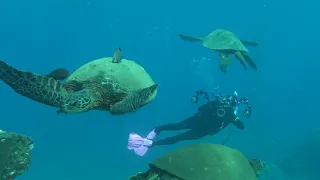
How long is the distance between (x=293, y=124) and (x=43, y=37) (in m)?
68.8

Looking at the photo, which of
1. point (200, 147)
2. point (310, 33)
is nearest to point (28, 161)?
point (200, 147)

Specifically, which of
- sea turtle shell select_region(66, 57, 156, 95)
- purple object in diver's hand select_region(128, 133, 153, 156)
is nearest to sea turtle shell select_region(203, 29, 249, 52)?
purple object in diver's hand select_region(128, 133, 153, 156)

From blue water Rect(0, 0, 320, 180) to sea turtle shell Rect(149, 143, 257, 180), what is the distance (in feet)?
168

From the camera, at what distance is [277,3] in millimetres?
78438

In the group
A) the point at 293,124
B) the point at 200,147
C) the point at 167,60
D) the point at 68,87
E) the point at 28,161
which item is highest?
the point at 167,60

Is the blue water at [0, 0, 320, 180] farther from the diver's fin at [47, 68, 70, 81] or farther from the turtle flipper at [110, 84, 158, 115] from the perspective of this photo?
the turtle flipper at [110, 84, 158, 115]

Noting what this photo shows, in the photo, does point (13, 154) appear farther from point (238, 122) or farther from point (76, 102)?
point (238, 122)

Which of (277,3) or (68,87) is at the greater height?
(277,3)

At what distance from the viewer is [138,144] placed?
438 inches

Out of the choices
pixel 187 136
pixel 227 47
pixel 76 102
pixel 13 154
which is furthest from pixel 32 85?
pixel 187 136

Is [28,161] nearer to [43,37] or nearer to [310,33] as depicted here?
[43,37]

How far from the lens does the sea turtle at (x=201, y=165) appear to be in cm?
416

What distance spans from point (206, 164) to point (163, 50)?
294 feet

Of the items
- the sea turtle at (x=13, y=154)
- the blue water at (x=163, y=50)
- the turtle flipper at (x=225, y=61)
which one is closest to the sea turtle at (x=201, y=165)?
the sea turtle at (x=13, y=154)
